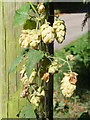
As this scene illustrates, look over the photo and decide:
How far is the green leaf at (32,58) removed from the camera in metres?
1.11

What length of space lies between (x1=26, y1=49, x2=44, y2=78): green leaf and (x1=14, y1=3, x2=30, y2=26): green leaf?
13 cm

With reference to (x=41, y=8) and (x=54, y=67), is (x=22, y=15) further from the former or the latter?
(x=54, y=67)

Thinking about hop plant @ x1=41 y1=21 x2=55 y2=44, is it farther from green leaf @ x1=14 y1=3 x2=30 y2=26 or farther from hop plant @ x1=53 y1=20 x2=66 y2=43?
green leaf @ x1=14 y1=3 x2=30 y2=26

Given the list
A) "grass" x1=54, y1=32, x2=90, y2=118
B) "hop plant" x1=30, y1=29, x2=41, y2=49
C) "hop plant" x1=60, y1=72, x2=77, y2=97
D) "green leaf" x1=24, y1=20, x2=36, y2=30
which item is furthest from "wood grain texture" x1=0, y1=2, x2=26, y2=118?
"grass" x1=54, y1=32, x2=90, y2=118

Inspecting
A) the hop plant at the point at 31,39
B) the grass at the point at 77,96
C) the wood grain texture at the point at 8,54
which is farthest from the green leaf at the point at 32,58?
the grass at the point at 77,96

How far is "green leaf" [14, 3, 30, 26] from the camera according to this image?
121cm

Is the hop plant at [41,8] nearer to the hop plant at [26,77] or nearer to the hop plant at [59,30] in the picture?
the hop plant at [59,30]

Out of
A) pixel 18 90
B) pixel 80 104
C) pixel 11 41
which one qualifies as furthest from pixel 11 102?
pixel 80 104

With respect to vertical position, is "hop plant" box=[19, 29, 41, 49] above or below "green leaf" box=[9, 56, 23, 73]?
above

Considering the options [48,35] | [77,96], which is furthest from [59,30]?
[77,96]

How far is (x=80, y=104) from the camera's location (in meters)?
3.71

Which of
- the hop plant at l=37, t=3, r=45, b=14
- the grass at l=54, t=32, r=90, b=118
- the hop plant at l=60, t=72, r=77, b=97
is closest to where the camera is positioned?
the hop plant at l=60, t=72, r=77, b=97

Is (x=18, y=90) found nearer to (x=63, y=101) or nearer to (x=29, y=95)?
(x=29, y=95)

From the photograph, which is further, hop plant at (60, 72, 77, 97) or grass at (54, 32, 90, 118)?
grass at (54, 32, 90, 118)
